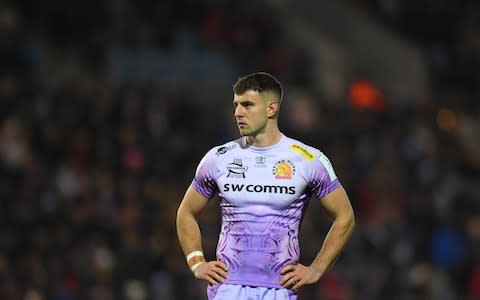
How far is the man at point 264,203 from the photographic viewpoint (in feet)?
27.5

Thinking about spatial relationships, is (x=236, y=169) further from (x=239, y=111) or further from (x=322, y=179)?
(x=322, y=179)

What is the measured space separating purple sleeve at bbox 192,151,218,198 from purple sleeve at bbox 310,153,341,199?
0.67 metres

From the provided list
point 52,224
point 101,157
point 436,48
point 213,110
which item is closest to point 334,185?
point 52,224

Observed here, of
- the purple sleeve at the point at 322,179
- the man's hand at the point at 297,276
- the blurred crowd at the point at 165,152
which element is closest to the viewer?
the man's hand at the point at 297,276

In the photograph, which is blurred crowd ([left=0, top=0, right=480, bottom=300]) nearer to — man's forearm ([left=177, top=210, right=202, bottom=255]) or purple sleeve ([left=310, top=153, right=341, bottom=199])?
man's forearm ([left=177, top=210, right=202, bottom=255])

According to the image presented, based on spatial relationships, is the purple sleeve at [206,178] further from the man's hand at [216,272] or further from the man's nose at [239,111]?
the man's hand at [216,272]

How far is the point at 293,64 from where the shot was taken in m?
19.9

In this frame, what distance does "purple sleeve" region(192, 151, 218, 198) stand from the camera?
337 inches

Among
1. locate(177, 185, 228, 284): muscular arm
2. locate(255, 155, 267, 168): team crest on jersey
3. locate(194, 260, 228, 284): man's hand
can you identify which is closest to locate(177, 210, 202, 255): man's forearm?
locate(177, 185, 228, 284): muscular arm

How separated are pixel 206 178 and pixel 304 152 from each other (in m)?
0.68

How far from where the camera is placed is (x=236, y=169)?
849 cm

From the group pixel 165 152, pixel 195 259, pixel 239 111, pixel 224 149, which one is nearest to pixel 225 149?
pixel 224 149

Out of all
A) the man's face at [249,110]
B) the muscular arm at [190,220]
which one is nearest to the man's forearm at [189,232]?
the muscular arm at [190,220]

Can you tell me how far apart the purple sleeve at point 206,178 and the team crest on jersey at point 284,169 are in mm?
424
